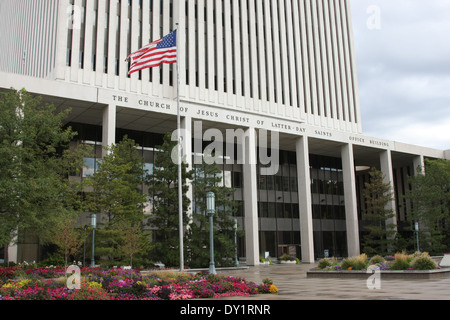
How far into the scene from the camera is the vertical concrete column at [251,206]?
40094 mm

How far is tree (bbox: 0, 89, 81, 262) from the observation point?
67.3 ft

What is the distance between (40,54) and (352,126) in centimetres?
3509

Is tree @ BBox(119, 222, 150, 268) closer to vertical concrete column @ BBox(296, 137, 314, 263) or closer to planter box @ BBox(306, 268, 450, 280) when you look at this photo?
planter box @ BBox(306, 268, 450, 280)

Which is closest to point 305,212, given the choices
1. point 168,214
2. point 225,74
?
point 225,74

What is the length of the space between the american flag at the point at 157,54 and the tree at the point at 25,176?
620 centimetres

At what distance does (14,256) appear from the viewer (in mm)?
30297

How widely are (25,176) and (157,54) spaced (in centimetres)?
1045

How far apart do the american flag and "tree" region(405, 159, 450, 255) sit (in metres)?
33.8

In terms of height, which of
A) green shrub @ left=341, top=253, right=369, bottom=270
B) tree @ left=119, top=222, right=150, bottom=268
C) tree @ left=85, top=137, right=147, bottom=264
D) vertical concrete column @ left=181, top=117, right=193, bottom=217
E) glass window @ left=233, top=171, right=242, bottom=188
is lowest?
green shrub @ left=341, top=253, right=369, bottom=270

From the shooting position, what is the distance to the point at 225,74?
42812mm

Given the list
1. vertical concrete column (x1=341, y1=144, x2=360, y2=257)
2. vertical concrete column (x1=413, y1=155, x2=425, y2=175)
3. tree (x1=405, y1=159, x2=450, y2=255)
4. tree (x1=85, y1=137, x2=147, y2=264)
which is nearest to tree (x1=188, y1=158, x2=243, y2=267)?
tree (x1=85, y1=137, x2=147, y2=264)

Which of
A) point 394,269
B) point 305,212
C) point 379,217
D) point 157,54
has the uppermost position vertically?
point 157,54

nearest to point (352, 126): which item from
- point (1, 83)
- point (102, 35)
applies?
point (102, 35)

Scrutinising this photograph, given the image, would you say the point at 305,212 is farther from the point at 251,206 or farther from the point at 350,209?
the point at 251,206
